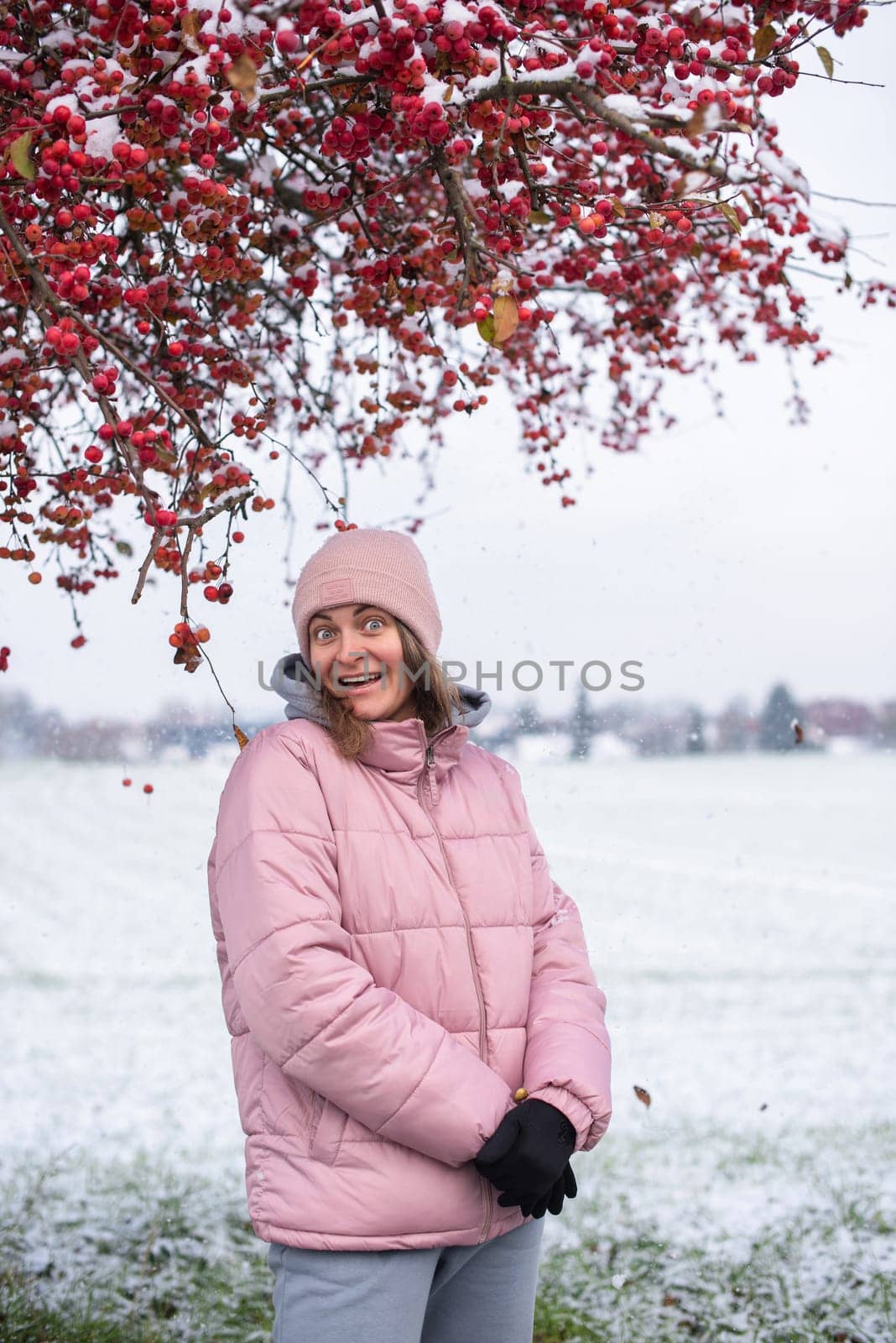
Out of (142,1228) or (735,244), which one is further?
(142,1228)

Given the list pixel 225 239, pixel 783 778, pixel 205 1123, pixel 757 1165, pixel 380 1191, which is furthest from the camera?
pixel 783 778

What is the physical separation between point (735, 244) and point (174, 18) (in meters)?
1.80

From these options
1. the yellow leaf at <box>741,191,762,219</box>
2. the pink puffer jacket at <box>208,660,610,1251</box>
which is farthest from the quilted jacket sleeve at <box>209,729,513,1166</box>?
the yellow leaf at <box>741,191,762,219</box>

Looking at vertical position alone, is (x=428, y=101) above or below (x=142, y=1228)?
above

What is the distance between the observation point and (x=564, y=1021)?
1.47 metres

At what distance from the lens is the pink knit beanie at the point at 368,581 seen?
5.13ft

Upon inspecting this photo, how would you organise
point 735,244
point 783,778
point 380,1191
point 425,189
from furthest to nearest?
1. point 783,778
2. point 425,189
3. point 735,244
4. point 380,1191

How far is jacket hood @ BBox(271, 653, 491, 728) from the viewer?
1.53m

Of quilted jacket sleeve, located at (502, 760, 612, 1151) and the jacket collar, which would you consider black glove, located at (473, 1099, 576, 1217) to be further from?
the jacket collar

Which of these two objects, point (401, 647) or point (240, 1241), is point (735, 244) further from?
point (240, 1241)

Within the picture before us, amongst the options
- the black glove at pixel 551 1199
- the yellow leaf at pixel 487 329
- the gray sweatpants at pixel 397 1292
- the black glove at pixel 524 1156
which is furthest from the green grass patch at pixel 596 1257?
the yellow leaf at pixel 487 329

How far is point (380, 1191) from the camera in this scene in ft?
4.20

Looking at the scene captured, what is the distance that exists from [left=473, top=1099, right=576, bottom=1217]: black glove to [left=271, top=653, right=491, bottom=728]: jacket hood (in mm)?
565

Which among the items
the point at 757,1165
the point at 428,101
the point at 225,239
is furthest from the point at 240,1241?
the point at 428,101
